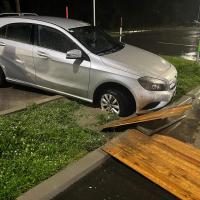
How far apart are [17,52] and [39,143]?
2946 millimetres

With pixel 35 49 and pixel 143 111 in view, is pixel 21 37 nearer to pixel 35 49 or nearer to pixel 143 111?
pixel 35 49

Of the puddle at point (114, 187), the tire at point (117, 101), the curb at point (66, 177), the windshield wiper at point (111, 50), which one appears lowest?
the puddle at point (114, 187)

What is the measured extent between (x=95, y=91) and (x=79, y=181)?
2.48 m

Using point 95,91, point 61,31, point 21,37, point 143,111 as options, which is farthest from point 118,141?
point 21,37

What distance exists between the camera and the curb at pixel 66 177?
4.00 metres

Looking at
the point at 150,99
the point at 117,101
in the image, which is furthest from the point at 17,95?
the point at 150,99

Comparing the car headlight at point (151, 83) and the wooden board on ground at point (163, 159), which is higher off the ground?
the car headlight at point (151, 83)

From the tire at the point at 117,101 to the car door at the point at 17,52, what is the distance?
1796mm

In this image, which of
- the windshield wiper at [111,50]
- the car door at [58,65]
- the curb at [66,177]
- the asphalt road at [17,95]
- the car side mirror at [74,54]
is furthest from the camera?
the asphalt road at [17,95]

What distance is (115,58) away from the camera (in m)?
6.57

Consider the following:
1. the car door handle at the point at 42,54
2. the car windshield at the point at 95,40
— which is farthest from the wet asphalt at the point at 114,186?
the car door handle at the point at 42,54

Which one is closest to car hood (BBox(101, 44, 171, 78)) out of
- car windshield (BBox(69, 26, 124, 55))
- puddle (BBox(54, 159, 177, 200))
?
car windshield (BBox(69, 26, 124, 55))

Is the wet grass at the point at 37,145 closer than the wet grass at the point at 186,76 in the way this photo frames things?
Yes

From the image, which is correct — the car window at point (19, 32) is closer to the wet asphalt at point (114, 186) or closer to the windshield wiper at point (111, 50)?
the windshield wiper at point (111, 50)
